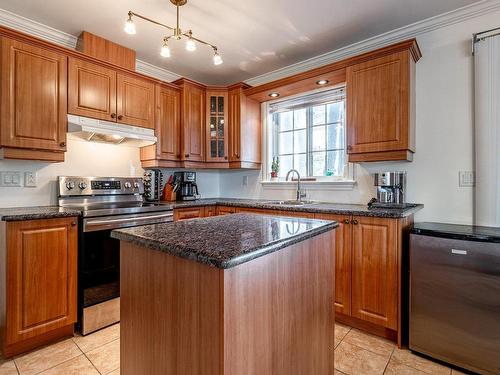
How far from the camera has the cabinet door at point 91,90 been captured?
2326 mm

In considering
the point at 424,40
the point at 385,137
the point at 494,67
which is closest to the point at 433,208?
the point at 385,137

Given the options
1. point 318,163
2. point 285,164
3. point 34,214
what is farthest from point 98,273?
point 318,163

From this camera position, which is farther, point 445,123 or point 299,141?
point 299,141

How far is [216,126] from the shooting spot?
11.2 ft

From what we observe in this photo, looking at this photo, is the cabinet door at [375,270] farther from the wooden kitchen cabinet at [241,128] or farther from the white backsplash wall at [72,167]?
the white backsplash wall at [72,167]

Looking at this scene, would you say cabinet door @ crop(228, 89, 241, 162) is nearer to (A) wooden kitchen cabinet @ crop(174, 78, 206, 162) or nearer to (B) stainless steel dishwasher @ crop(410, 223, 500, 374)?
(A) wooden kitchen cabinet @ crop(174, 78, 206, 162)

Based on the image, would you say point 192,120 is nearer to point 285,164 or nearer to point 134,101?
point 134,101

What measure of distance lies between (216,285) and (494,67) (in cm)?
253

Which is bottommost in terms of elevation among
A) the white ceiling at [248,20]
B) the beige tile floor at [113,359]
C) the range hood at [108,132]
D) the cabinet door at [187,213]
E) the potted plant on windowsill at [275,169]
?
the beige tile floor at [113,359]

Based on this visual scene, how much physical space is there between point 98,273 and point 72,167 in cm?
111

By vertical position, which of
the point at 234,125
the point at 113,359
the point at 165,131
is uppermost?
the point at 234,125

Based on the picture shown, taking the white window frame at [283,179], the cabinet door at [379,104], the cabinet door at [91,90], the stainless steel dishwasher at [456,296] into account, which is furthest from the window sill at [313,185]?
the cabinet door at [91,90]

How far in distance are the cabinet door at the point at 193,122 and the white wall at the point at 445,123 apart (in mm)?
2152

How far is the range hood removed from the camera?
2.30 meters
